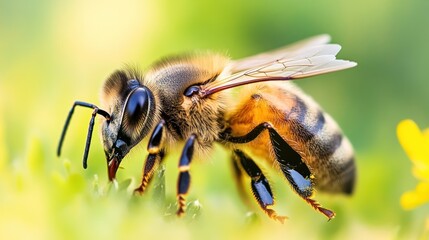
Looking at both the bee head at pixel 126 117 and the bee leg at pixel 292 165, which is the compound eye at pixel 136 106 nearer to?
the bee head at pixel 126 117

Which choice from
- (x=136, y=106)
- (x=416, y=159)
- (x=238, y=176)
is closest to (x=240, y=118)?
(x=238, y=176)

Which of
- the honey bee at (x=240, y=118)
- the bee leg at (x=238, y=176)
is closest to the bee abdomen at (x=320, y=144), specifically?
the honey bee at (x=240, y=118)

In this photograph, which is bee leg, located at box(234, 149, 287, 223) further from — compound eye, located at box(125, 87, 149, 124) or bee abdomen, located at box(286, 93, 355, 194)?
compound eye, located at box(125, 87, 149, 124)

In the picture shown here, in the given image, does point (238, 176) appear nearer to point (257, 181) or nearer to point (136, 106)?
point (257, 181)

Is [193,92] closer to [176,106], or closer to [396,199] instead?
[176,106]

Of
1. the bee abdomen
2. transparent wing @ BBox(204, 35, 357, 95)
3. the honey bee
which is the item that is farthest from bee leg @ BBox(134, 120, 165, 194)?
the bee abdomen

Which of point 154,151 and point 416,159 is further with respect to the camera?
point 154,151

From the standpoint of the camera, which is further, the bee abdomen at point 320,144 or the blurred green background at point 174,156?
the bee abdomen at point 320,144
